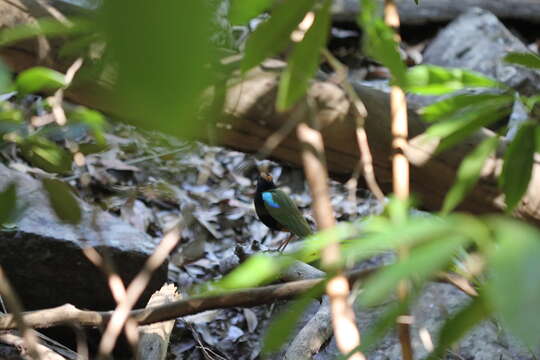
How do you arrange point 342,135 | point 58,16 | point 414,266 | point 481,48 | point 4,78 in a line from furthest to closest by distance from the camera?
point 481,48, point 342,135, point 58,16, point 4,78, point 414,266

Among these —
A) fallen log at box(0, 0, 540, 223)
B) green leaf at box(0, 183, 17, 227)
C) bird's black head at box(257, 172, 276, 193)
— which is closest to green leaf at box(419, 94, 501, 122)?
green leaf at box(0, 183, 17, 227)

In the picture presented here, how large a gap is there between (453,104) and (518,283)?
0.73 meters

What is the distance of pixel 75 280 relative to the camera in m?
3.30

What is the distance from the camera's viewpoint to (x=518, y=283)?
0.44 metres

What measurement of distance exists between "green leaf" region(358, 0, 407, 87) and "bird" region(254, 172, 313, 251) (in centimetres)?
297

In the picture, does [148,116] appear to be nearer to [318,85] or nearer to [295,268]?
[295,268]

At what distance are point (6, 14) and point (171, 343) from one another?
1624 millimetres

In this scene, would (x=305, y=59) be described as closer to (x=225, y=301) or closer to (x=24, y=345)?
(x=225, y=301)

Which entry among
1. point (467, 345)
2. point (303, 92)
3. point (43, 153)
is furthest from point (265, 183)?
point (303, 92)

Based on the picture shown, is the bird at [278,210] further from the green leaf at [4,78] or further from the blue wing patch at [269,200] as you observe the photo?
the green leaf at [4,78]

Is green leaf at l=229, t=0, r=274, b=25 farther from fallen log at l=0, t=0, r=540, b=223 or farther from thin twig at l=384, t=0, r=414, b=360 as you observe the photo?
fallen log at l=0, t=0, r=540, b=223

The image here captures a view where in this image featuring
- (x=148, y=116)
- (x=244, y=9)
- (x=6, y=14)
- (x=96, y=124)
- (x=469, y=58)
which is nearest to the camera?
(x=148, y=116)

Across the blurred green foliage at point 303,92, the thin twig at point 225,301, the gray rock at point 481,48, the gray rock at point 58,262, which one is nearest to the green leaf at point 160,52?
the blurred green foliage at point 303,92

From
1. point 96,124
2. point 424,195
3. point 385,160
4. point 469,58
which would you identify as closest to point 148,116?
point 96,124
